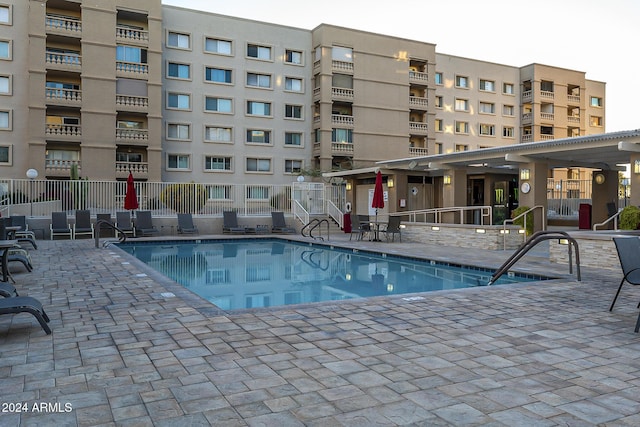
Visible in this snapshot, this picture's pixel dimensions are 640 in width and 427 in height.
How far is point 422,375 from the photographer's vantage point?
3939mm

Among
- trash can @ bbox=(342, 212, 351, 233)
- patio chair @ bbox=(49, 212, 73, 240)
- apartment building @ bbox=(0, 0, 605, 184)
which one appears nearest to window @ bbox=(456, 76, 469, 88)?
apartment building @ bbox=(0, 0, 605, 184)

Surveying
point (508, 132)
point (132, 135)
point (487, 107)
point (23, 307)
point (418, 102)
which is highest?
point (487, 107)

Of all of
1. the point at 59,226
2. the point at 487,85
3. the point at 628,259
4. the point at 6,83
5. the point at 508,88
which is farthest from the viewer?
the point at 508,88

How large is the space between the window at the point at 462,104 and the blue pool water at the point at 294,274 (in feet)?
103

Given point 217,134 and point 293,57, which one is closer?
point 217,134

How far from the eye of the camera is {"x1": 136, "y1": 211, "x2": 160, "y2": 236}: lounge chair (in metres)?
19.8

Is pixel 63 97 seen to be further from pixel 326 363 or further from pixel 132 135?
pixel 326 363


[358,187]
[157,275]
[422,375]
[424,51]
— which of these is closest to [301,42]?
[424,51]

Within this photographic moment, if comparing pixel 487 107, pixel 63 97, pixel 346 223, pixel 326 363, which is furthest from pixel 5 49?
pixel 487 107

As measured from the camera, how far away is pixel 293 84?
37031mm

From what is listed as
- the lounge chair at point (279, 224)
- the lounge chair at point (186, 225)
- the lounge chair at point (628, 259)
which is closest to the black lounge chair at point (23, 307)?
the lounge chair at point (628, 259)

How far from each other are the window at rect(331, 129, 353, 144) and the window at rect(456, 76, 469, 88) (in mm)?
13278

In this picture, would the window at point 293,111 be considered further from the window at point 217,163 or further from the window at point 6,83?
the window at point 6,83

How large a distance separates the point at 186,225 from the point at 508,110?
36401 millimetres
